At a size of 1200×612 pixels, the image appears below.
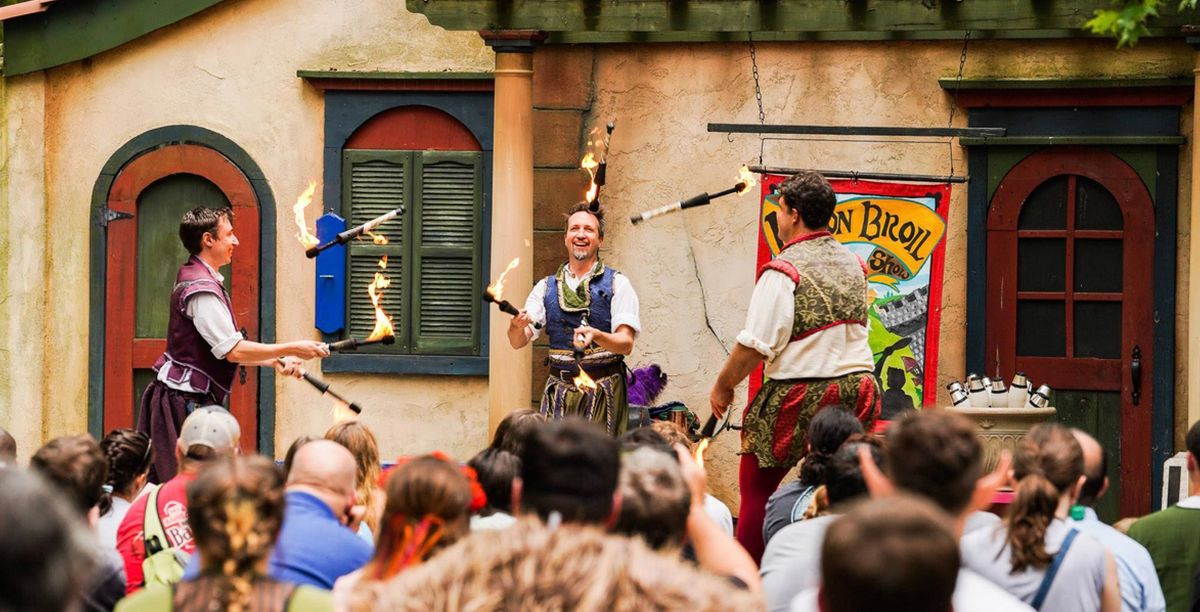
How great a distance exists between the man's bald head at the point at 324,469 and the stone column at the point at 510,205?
4.71 m

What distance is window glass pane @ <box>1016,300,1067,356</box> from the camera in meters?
9.53

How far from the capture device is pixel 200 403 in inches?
316

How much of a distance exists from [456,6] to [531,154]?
922mm

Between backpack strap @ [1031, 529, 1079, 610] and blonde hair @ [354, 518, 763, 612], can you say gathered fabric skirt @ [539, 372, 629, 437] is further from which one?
blonde hair @ [354, 518, 763, 612]

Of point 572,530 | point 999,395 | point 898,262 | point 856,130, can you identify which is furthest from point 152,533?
point 856,130

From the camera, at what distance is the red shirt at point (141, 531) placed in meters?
5.21

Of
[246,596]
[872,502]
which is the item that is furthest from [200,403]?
[872,502]

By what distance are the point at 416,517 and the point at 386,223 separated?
262 inches

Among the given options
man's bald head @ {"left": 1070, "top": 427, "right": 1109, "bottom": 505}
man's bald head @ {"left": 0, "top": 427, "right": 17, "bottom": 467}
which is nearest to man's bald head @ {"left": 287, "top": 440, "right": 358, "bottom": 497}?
man's bald head @ {"left": 0, "top": 427, "right": 17, "bottom": 467}

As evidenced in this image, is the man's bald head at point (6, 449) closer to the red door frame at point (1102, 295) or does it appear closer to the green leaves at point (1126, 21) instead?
the green leaves at point (1126, 21)

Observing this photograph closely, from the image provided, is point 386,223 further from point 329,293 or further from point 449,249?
point 329,293

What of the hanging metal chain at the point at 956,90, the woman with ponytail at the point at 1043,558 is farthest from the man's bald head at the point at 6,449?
the hanging metal chain at the point at 956,90

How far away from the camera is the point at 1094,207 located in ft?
31.0

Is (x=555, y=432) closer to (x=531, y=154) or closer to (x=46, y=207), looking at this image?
(x=531, y=154)
